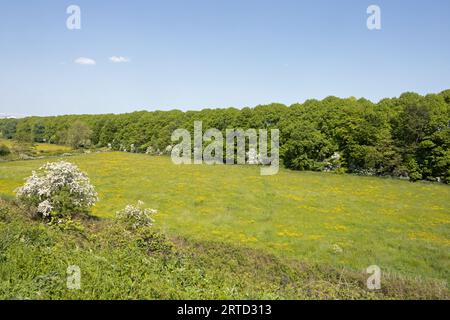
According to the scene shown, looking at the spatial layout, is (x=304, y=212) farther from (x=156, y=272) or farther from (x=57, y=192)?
(x=156, y=272)

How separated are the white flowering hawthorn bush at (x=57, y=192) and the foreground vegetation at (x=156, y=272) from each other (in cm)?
556

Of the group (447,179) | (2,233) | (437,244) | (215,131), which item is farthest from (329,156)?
(2,233)

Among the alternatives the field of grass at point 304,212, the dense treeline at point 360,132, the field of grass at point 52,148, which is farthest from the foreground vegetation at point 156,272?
the field of grass at point 52,148

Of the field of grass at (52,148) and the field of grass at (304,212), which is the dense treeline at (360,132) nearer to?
the field of grass at (304,212)

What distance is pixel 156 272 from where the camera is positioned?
9898mm

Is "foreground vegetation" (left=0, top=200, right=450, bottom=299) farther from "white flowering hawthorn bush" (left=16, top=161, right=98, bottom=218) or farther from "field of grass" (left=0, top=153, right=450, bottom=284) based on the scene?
"white flowering hawthorn bush" (left=16, top=161, right=98, bottom=218)

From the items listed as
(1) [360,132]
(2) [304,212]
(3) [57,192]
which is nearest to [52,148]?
(1) [360,132]

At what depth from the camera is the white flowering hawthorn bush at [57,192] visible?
19234 millimetres

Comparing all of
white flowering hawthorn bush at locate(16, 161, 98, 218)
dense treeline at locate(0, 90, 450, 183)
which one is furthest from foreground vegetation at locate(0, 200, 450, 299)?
dense treeline at locate(0, 90, 450, 183)

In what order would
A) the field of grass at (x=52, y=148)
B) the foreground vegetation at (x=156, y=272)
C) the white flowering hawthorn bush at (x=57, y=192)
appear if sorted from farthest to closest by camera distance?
1. the field of grass at (x=52, y=148)
2. the white flowering hawthorn bush at (x=57, y=192)
3. the foreground vegetation at (x=156, y=272)

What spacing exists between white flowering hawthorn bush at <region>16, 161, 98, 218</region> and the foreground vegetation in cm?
556

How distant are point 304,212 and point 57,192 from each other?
22.2m

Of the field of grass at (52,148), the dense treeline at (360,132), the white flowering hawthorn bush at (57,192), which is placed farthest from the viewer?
the field of grass at (52,148)

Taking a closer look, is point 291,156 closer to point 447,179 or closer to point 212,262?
point 447,179
